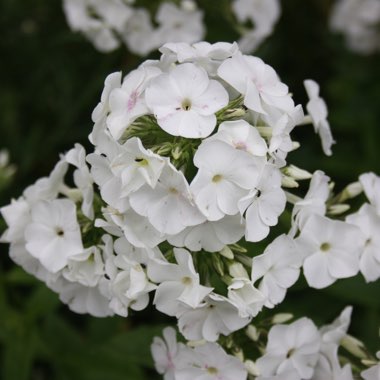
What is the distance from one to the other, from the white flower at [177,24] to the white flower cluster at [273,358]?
1.74m

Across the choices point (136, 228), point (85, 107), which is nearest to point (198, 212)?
point (136, 228)

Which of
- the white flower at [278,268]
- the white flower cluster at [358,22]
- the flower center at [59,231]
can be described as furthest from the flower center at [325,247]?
the white flower cluster at [358,22]

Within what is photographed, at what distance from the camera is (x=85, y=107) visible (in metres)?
4.17

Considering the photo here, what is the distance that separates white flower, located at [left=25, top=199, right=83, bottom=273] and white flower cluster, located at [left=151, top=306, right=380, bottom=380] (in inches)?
15.2

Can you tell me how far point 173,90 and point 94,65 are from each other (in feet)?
7.65

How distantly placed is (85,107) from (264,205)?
7.54ft

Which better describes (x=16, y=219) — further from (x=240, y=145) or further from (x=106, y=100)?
(x=240, y=145)

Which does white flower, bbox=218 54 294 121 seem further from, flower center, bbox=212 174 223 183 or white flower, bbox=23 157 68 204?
white flower, bbox=23 157 68 204

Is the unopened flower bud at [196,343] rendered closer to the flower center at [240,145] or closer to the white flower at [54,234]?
the white flower at [54,234]

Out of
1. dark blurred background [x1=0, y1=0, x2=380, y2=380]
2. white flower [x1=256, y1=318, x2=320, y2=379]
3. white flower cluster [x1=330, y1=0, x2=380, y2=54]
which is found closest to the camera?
white flower [x1=256, y1=318, x2=320, y2=379]

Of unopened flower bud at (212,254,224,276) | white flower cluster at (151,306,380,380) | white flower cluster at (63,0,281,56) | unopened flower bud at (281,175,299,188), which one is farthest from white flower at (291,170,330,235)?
white flower cluster at (63,0,281,56)

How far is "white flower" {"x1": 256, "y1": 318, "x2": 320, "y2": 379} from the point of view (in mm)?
2301

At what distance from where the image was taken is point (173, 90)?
2.09 m

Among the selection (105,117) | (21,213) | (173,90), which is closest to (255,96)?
(173,90)
